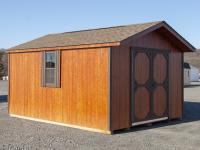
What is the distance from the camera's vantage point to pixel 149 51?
43.6 ft

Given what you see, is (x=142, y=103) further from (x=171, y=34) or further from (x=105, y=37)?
(x=171, y=34)

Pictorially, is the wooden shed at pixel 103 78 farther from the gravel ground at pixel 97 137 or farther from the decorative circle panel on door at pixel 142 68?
the gravel ground at pixel 97 137

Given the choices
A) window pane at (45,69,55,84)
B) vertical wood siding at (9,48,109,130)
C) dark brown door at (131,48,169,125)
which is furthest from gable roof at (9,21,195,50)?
window pane at (45,69,55,84)

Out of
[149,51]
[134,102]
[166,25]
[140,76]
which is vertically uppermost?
[166,25]

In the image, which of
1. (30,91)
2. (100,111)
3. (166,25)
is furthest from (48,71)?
(166,25)

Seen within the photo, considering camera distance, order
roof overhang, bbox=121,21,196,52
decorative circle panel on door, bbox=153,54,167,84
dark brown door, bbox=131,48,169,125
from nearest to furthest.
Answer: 1. dark brown door, bbox=131,48,169,125
2. roof overhang, bbox=121,21,196,52
3. decorative circle panel on door, bbox=153,54,167,84

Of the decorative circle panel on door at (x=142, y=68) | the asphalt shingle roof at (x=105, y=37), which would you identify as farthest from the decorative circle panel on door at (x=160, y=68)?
the asphalt shingle roof at (x=105, y=37)

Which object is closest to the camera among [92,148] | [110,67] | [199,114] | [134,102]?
[92,148]

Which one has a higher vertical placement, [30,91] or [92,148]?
[30,91]

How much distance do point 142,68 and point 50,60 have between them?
3170 millimetres

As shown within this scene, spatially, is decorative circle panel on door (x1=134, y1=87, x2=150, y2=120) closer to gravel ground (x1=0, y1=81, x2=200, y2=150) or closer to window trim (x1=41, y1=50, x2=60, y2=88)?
gravel ground (x1=0, y1=81, x2=200, y2=150)

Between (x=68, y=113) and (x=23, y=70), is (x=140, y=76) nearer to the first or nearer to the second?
(x=68, y=113)

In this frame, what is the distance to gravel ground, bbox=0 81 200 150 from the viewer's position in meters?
9.82

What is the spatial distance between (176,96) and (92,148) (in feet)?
20.6
